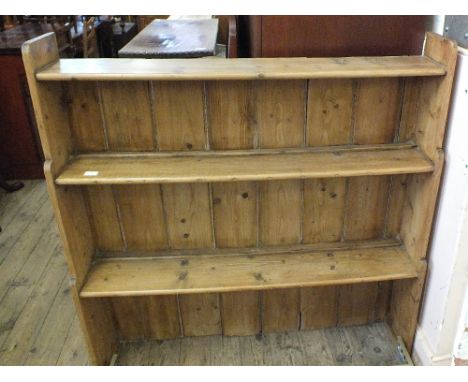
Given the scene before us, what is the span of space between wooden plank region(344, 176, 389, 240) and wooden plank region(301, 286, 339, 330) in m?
0.28

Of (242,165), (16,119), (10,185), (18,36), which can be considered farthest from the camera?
(18,36)

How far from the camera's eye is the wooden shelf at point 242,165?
142 centimetres

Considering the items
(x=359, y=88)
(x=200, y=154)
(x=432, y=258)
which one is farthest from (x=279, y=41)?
(x=432, y=258)

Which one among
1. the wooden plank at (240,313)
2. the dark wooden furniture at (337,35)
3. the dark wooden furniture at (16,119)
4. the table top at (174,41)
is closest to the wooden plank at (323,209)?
the wooden plank at (240,313)

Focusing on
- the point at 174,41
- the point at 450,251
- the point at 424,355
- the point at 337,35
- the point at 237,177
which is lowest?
the point at 424,355

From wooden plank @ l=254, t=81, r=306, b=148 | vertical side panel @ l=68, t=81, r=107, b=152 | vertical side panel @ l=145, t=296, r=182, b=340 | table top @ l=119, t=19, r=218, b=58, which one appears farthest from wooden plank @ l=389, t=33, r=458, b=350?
vertical side panel @ l=68, t=81, r=107, b=152

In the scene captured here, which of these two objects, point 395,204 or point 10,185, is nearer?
point 395,204

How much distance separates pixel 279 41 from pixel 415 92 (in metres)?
0.51

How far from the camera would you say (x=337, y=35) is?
150 cm

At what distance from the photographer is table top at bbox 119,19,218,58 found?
179cm

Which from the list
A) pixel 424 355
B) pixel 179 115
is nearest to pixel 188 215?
pixel 179 115

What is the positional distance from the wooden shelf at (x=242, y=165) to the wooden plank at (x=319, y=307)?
2.11 feet

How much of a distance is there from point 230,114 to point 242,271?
59cm

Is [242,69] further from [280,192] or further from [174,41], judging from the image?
[174,41]
